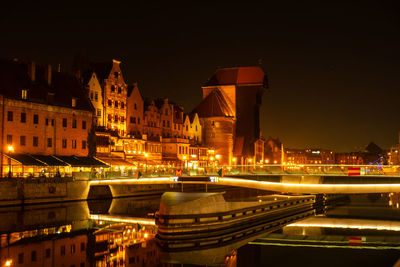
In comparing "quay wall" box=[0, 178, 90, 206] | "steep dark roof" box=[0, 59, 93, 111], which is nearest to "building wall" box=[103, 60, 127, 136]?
"steep dark roof" box=[0, 59, 93, 111]

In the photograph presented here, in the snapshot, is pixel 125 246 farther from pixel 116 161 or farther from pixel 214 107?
pixel 214 107

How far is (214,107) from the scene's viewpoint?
407 ft

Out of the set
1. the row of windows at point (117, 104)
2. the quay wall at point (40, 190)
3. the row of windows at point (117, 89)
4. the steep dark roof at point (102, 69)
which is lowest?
the quay wall at point (40, 190)

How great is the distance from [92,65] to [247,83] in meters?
56.8

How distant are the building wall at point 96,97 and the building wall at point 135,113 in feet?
23.8

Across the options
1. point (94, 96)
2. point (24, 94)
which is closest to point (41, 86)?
point (24, 94)

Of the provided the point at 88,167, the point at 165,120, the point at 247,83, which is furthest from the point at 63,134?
the point at 247,83

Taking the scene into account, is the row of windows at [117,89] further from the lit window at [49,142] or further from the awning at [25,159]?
the awning at [25,159]

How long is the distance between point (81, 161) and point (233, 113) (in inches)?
2652

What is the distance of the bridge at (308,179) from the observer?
49.4 meters

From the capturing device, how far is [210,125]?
122 metres

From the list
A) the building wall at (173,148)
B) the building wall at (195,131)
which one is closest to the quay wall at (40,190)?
the building wall at (173,148)

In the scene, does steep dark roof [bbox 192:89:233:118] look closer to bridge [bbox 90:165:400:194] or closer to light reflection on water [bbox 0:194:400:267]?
bridge [bbox 90:165:400:194]

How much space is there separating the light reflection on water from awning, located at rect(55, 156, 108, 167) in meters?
10.1
